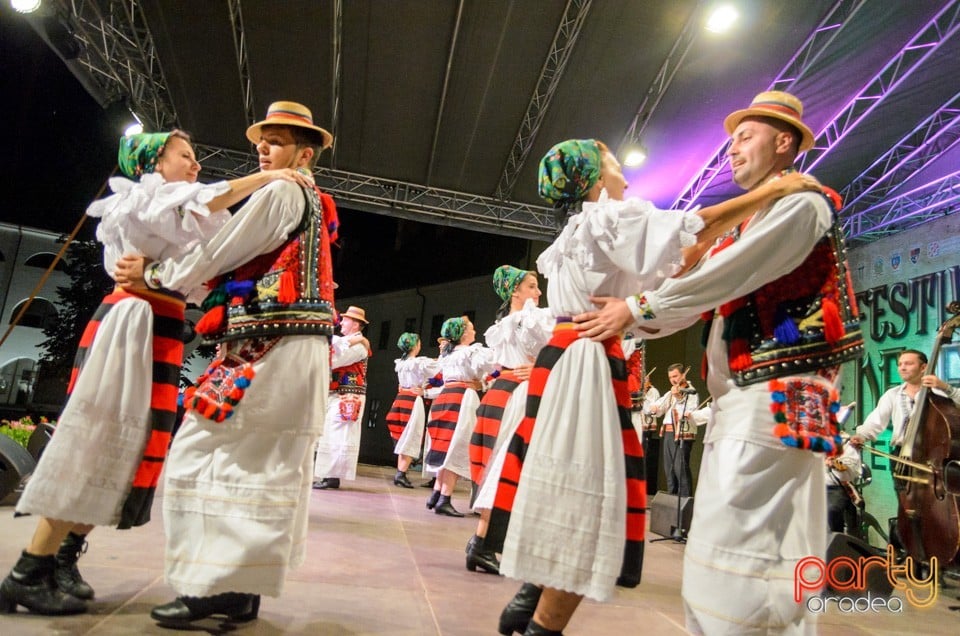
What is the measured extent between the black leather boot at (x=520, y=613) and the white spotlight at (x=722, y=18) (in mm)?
5591

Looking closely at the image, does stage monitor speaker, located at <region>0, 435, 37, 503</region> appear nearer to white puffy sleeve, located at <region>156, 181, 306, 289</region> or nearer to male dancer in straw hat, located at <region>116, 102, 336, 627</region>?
male dancer in straw hat, located at <region>116, 102, 336, 627</region>

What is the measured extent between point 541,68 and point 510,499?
19.8 feet

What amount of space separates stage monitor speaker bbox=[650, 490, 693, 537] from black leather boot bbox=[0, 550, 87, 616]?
15.2 feet

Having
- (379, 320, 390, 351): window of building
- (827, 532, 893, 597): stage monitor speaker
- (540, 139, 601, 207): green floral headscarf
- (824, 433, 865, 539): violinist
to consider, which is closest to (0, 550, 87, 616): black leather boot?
(540, 139, 601, 207): green floral headscarf

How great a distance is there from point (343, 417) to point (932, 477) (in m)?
4.95

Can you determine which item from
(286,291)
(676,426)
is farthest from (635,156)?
(286,291)

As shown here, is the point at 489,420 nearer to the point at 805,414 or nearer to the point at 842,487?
the point at 805,414

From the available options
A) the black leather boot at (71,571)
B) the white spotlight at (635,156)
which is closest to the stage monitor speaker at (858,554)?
the black leather boot at (71,571)

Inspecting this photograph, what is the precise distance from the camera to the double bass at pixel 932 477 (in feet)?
13.5

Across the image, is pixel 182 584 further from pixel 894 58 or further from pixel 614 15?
pixel 894 58

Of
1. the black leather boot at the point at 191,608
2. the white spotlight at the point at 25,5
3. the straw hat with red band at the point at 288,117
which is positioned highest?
the white spotlight at the point at 25,5

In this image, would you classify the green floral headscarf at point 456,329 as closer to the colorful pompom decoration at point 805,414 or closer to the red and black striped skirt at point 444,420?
the red and black striped skirt at point 444,420

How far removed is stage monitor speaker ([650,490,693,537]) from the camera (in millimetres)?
5582

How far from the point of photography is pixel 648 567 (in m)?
4.19
